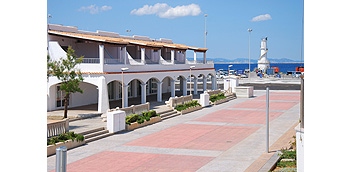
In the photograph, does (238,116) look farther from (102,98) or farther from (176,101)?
(102,98)

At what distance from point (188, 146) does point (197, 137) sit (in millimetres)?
2219

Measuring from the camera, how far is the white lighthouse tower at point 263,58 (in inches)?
4230

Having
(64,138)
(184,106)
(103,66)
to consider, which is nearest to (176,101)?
(184,106)

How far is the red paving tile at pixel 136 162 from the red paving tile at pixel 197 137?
193cm

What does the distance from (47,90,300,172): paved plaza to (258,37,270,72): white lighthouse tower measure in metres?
81.4

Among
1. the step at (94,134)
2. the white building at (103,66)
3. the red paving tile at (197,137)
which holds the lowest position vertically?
the red paving tile at (197,137)

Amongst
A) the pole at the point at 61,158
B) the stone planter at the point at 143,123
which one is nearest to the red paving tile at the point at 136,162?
the stone planter at the point at 143,123

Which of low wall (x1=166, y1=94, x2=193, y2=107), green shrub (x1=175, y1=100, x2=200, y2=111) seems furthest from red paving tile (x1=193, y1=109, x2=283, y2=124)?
low wall (x1=166, y1=94, x2=193, y2=107)

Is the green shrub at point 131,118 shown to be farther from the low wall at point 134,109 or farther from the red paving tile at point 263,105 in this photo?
the red paving tile at point 263,105

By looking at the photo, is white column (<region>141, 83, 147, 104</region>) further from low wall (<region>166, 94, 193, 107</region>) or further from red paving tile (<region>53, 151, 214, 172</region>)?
red paving tile (<region>53, 151, 214, 172</region>)
